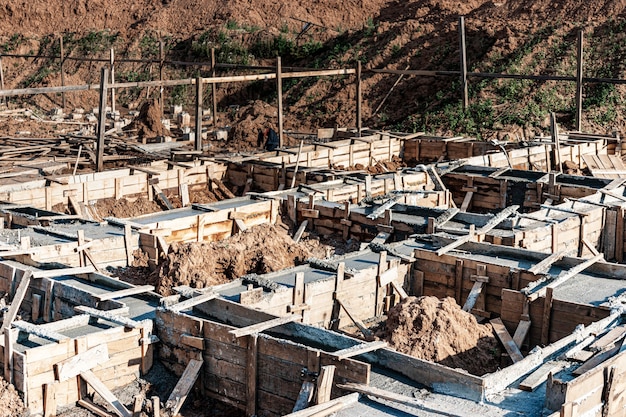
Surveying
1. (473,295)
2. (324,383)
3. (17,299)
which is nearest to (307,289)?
(473,295)

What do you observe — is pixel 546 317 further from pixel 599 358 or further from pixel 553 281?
pixel 599 358

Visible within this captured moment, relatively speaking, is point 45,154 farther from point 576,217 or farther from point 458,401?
point 458,401

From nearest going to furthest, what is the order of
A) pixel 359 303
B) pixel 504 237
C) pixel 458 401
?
pixel 458 401 < pixel 359 303 < pixel 504 237

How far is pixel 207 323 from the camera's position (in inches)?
475

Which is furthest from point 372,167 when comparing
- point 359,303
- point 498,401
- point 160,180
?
point 498,401

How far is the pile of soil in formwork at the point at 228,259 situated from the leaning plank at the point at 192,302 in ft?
3.92

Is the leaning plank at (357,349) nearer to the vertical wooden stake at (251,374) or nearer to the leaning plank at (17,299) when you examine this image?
the vertical wooden stake at (251,374)

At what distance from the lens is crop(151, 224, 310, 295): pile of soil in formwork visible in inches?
557

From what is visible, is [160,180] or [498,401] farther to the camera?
[160,180]

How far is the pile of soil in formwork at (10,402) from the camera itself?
11.3 m

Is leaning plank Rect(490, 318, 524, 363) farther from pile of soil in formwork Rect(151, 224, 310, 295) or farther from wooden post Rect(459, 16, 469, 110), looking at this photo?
wooden post Rect(459, 16, 469, 110)

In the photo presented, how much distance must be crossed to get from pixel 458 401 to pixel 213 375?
3.09 metres

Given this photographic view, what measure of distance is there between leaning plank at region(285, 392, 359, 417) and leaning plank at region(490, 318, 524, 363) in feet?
10.1

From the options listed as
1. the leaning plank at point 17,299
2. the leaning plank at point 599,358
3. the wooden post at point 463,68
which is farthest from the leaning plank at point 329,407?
the wooden post at point 463,68
